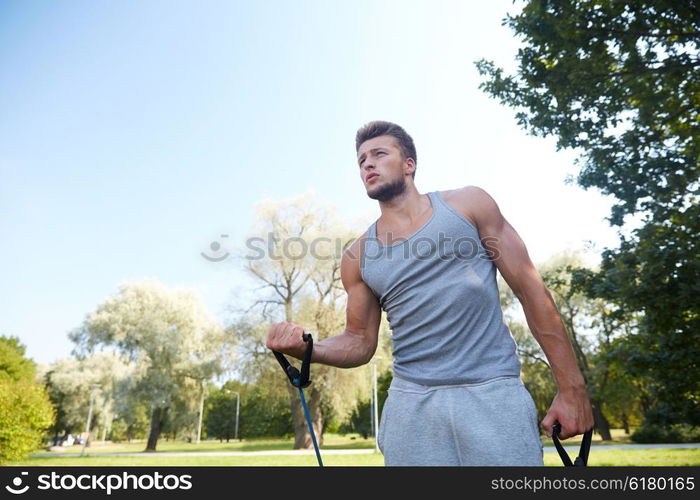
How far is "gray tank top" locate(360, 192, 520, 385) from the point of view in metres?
2.01

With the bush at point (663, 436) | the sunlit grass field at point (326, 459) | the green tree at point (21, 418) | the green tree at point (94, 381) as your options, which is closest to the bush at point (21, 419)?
the green tree at point (21, 418)

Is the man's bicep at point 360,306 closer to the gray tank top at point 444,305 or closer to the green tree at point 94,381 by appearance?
the gray tank top at point 444,305

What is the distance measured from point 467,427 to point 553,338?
21.7 inches

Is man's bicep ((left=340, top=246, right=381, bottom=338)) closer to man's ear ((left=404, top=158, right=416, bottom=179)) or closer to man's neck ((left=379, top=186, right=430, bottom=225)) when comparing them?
man's neck ((left=379, top=186, right=430, bottom=225))

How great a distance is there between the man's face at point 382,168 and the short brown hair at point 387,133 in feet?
0.15

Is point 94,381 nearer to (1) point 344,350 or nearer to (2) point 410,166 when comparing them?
(1) point 344,350

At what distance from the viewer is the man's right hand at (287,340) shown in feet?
7.29

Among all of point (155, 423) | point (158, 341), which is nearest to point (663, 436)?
point (158, 341)

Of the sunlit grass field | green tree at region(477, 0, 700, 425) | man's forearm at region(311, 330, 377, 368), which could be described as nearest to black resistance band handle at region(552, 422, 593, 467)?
man's forearm at region(311, 330, 377, 368)

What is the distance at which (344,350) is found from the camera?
7.98 feet

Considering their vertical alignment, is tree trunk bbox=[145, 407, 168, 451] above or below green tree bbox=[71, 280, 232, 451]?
below

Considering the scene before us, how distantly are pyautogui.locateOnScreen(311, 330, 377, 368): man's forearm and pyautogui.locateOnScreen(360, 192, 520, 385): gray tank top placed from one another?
274mm
